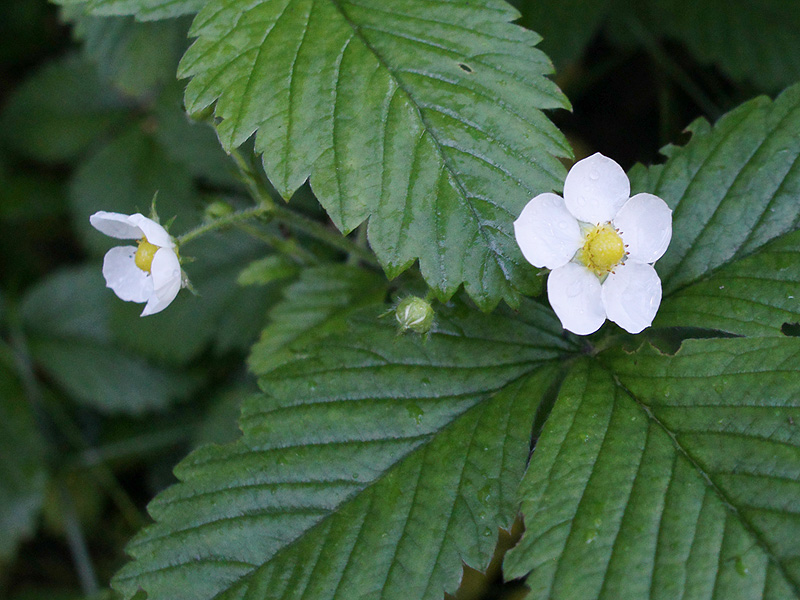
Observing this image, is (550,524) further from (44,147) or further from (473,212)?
(44,147)

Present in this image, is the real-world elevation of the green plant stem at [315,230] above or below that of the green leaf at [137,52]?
below

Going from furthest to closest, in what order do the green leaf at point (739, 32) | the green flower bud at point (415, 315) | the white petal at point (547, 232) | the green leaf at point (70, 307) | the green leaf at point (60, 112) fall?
1. the green leaf at point (60, 112)
2. the green leaf at point (70, 307)
3. the green leaf at point (739, 32)
4. the green flower bud at point (415, 315)
5. the white petal at point (547, 232)

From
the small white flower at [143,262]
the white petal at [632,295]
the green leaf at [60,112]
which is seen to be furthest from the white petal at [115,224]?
the green leaf at [60,112]

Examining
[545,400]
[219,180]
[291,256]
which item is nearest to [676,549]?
[545,400]

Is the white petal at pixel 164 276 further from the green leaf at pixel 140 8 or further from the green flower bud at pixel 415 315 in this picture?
the green leaf at pixel 140 8

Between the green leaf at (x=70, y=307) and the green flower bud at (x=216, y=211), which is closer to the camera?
the green flower bud at (x=216, y=211)

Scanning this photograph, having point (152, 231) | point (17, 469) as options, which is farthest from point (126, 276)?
point (17, 469)
